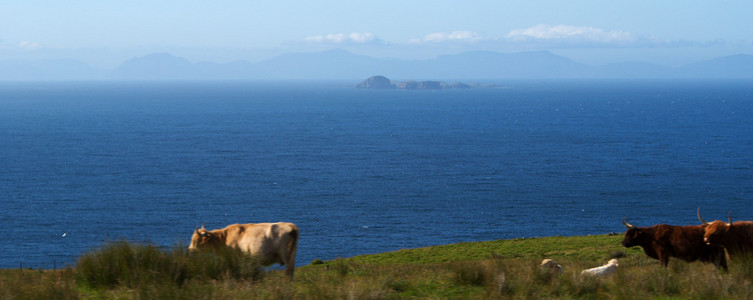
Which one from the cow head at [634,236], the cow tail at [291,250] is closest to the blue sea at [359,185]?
the cow tail at [291,250]

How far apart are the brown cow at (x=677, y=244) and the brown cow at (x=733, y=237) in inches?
8.4

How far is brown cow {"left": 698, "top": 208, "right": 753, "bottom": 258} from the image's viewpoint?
551 inches

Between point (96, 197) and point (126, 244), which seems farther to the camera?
point (96, 197)

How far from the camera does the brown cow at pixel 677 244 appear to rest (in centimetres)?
1447

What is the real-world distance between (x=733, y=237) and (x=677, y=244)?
113 cm

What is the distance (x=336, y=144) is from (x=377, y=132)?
27482mm

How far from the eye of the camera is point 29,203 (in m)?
83.7

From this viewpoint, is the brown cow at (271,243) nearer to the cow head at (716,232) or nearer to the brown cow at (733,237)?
the brown cow at (733,237)

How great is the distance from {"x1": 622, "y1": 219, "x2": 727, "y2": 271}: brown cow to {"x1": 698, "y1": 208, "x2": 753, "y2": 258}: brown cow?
0.21 metres

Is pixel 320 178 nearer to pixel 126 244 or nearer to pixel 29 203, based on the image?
pixel 29 203

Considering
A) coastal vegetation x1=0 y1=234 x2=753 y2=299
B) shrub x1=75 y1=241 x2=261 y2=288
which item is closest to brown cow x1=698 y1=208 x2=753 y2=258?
coastal vegetation x1=0 y1=234 x2=753 y2=299

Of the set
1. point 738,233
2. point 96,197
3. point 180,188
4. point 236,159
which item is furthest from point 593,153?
point 738,233

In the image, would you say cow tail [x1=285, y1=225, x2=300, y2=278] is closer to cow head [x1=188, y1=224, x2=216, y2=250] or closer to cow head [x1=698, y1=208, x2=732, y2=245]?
cow head [x1=188, y1=224, x2=216, y2=250]

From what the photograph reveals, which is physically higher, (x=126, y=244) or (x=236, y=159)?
Result: (x=126, y=244)
